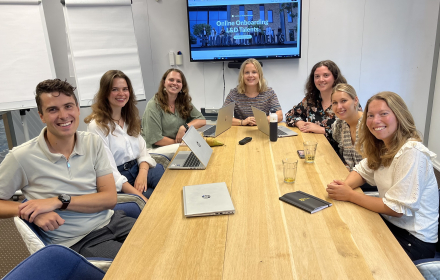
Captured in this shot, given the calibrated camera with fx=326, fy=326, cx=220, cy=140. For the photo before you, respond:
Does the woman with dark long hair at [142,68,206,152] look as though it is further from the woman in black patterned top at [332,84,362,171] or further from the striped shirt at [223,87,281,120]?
the woman in black patterned top at [332,84,362,171]

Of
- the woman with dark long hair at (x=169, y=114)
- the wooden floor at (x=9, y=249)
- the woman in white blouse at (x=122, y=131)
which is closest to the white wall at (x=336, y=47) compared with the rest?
the woman with dark long hair at (x=169, y=114)

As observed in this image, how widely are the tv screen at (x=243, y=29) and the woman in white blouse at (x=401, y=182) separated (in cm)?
281

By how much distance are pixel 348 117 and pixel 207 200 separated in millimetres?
1272

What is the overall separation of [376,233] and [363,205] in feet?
0.69

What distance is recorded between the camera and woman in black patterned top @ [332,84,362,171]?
7.12ft

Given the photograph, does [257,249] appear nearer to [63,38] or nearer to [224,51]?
[224,51]

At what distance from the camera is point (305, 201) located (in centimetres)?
145

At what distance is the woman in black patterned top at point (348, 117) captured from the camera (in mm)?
Result: 2170

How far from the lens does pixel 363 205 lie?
1.41 m

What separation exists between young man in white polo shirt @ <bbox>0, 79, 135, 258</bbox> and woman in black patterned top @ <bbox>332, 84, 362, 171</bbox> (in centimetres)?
149

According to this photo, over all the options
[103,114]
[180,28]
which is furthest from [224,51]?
[103,114]

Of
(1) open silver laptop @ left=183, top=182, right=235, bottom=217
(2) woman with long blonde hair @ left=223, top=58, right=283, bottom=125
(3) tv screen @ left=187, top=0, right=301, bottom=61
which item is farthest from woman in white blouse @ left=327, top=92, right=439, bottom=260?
(3) tv screen @ left=187, top=0, right=301, bottom=61

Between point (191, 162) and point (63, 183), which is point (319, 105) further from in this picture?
point (63, 183)

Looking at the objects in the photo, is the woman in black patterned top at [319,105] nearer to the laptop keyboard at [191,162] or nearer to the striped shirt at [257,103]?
the striped shirt at [257,103]
